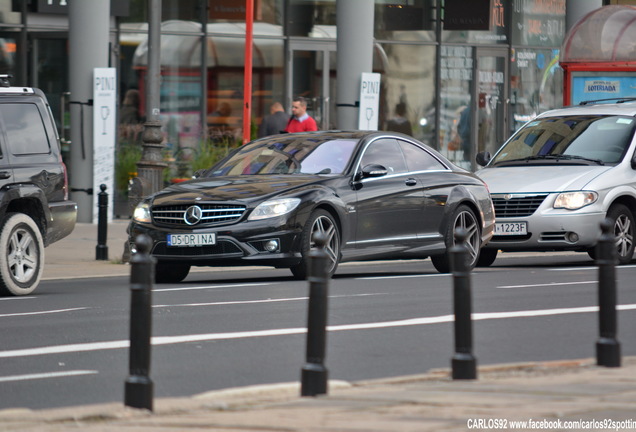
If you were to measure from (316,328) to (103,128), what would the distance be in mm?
17080

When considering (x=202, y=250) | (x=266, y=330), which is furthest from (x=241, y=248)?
(x=266, y=330)

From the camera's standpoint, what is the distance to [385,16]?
1192 inches

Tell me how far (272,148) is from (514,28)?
60.2ft

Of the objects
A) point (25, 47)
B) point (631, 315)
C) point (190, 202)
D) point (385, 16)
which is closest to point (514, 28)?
point (385, 16)

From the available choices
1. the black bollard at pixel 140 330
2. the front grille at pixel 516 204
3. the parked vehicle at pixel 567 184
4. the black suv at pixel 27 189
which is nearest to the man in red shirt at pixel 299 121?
the parked vehicle at pixel 567 184

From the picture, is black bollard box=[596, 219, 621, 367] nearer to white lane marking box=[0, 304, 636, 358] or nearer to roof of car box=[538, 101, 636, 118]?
white lane marking box=[0, 304, 636, 358]

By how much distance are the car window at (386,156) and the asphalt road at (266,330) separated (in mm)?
1184

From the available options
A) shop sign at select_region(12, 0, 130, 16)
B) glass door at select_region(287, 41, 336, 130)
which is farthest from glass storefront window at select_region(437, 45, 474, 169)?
shop sign at select_region(12, 0, 130, 16)

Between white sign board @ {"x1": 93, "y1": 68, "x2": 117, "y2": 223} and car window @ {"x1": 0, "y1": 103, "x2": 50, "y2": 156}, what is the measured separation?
9.82m

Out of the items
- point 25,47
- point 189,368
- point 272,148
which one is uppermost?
point 25,47

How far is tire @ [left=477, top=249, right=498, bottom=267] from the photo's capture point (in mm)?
17344

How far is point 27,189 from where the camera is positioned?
1346 centimetres

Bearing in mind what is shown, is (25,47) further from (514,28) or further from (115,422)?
(115,422)

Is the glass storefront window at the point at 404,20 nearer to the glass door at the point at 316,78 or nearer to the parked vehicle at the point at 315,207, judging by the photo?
the glass door at the point at 316,78
